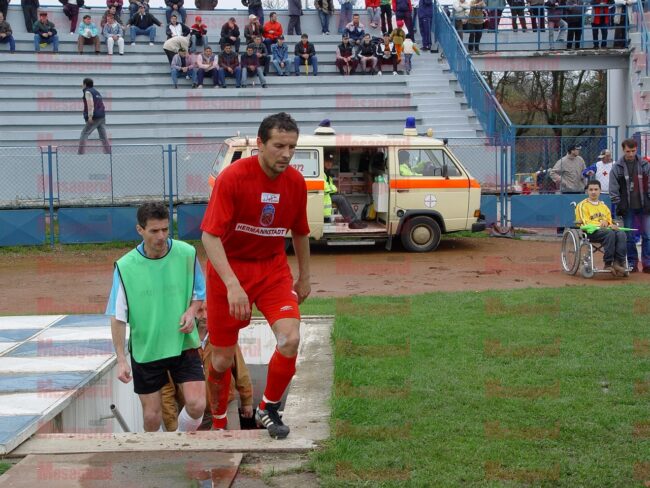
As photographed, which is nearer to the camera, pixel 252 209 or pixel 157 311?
pixel 252 209

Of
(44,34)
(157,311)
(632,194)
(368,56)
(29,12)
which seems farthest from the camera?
(29,12)

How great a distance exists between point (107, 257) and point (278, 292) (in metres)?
13.1

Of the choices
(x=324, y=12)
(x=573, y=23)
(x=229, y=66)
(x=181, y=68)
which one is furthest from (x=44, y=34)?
(x=573, y=23)

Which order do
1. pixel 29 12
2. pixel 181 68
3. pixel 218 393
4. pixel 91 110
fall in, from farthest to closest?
pixel 29 12
pixel 181 68
pixel 91 110
pixel 218 393

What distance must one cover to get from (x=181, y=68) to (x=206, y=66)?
0.71 meters

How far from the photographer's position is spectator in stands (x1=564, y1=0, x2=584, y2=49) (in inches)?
1113

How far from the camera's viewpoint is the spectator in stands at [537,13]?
2788cm

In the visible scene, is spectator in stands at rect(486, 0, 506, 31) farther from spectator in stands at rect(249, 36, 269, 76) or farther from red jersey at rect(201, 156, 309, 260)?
red jersey at rect(201, 156, 309, 260)

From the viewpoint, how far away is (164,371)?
Result: 6.71m

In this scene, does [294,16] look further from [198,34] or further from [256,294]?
[256,294]

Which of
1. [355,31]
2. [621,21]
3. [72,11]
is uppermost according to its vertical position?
[72,11]

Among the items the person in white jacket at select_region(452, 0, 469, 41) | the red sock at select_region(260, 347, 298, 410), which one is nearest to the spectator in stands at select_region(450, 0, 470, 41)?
the person in white jacket at select_region(452, 0, 469, 41)

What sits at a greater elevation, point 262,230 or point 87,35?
point 87,35

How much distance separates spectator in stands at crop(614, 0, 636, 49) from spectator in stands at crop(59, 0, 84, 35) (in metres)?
15.7
